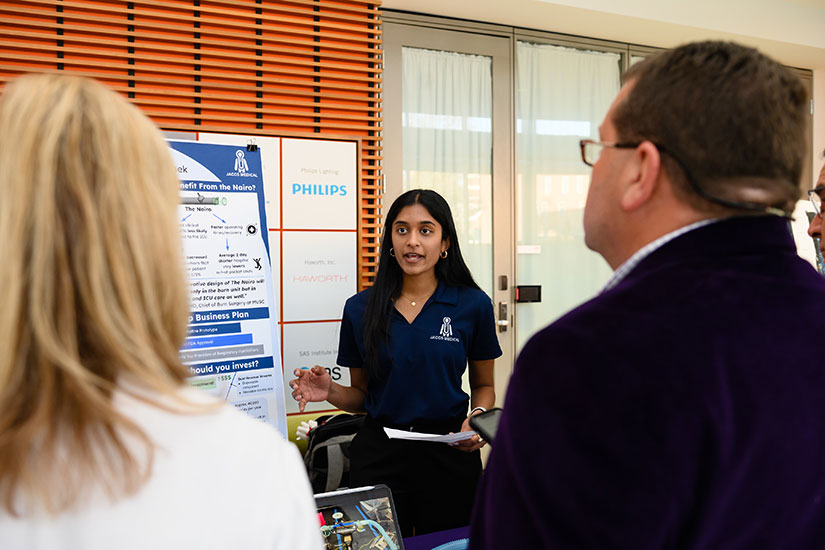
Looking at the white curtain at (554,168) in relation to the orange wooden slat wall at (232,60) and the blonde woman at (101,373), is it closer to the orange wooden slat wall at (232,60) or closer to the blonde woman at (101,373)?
the orange wooden slat wall at (232,60)

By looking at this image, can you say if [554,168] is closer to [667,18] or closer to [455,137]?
[455,137]

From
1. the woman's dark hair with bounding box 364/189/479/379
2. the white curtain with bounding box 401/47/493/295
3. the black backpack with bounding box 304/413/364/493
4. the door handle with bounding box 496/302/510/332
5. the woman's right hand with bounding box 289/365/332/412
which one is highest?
the white curtain with bounding box 401/47/493/295

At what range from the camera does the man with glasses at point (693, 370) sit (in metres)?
0.74

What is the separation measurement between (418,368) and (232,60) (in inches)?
93.6

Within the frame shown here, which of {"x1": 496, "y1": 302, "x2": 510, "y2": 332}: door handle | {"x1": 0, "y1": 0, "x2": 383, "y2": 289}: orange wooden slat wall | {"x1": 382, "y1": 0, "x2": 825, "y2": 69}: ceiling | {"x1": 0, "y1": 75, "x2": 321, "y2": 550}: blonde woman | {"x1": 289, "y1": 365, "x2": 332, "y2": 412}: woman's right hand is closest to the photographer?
{"x1": 0, "y1": 75, "x2": 321, "y2": 550}: blonde woman

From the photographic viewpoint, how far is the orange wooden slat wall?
3.31 metres

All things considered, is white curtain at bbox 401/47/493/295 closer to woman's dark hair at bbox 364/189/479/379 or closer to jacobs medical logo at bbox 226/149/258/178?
woman's dark hair at bbox 364/189/479/379

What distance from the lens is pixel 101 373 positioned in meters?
0.68

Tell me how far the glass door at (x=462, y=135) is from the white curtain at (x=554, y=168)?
0.16 meters

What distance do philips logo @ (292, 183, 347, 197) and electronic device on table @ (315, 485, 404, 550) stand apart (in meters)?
2.40

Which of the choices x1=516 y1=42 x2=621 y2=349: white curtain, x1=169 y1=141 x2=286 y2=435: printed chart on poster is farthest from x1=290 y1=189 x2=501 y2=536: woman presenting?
x1=516 y1=42 x2=621 y2=349: white curtain

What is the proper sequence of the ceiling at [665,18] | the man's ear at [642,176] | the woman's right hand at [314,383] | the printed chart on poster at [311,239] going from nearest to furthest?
the man's ear at [642,176] < the woman's right hand at [314,383] < the printed chart on poster at [311,239] < the ceiling at [665,18]

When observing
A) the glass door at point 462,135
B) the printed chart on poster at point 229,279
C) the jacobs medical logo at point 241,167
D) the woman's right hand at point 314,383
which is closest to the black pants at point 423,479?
the woman's right hand at point 314,383

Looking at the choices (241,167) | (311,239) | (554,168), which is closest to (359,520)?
(241,167)
